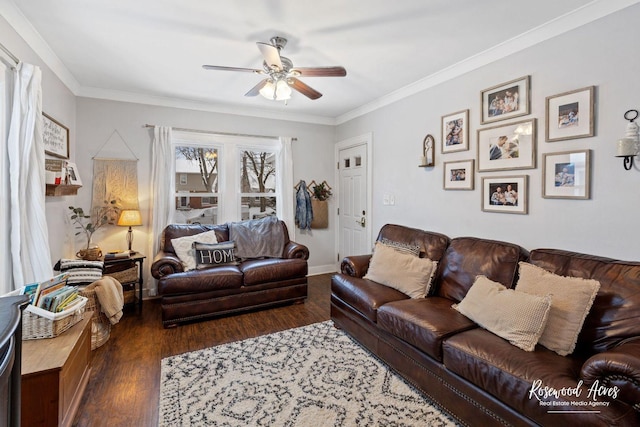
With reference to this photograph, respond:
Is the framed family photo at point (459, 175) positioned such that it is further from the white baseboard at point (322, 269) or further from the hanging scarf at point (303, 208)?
the white baseboard at point (322, 269)

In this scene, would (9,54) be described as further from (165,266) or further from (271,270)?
(271,270)

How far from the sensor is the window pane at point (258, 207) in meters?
4.68

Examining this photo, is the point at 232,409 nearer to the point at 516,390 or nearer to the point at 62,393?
the point at 62,393

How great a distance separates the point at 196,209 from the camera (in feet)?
14.3

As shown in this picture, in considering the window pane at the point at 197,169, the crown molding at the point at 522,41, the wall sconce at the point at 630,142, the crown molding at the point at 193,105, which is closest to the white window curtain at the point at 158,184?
the window pane at the point at 197,169

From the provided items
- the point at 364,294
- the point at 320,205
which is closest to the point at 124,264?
the point at 364,294

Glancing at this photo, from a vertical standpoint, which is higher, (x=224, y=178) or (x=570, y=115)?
(x=570, y=115)

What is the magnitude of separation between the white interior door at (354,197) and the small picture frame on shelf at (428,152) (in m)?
1.03

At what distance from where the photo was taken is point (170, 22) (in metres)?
2.26

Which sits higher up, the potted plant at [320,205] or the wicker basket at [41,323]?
the potted plant at [320,205]

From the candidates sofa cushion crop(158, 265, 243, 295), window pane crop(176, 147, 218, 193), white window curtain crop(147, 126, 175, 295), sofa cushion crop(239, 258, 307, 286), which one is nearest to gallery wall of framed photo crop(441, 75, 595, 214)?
sofa cushion crop(239, 258, 307, 286)

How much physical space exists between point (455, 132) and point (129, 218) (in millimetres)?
3721

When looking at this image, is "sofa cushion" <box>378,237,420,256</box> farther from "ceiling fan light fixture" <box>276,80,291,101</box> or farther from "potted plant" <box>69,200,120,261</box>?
"potted plant" <box>69,200,120,261</box>

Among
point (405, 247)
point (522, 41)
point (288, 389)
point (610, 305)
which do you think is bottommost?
point (288, 389)
